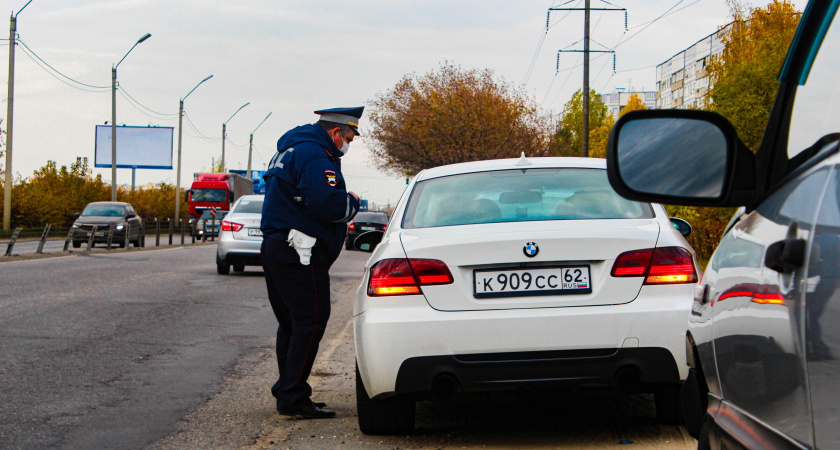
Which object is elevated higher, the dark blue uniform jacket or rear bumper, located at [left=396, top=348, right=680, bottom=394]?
the dark blue uniform jacket

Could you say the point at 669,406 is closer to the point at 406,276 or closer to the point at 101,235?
the point at 406,276

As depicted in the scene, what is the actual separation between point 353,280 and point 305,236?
12.8 m

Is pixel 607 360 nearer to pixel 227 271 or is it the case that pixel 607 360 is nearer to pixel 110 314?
pixel 110 314

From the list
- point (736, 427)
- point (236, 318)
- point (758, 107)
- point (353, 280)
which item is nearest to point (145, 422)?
point (736, 427)

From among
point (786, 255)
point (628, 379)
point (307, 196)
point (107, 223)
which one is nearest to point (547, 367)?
point (628, 379)

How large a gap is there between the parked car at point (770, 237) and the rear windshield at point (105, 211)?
32.5m

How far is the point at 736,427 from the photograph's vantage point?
80.5 inches

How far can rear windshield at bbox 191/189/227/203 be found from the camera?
185 feet

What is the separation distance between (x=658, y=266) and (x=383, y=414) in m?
1.55

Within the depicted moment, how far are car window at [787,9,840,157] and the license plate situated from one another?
252cm

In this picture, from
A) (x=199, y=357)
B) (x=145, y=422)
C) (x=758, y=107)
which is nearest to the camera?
(x=145, y=422)

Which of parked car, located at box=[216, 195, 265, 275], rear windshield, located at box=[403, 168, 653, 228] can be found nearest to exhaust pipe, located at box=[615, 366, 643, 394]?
rear windshield, located at box=[403, 168, 653, 228]

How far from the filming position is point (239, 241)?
18047 mm

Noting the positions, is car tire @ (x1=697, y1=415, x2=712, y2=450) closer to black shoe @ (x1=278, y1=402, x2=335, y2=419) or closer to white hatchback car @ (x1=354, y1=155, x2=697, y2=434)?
white hatchback car @ (x1=354, y1=155, x2=697, y2=434)
